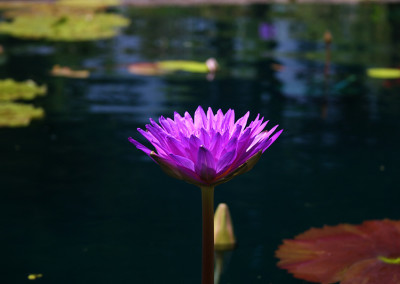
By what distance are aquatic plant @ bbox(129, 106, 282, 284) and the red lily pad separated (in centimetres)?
58

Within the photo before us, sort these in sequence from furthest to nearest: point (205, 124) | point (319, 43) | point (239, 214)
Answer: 1. point (319, 43)
2. point (239, 214)
3. point (205, 124)

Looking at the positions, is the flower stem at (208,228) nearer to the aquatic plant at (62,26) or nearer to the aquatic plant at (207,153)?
the aquatic plant at (207,153)

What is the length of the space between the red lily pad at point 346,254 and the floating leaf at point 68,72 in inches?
101

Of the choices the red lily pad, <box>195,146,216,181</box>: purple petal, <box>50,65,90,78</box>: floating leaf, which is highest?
<box>50,65,90,78</box>: floating leaf

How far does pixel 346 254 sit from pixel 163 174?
3.02 ft

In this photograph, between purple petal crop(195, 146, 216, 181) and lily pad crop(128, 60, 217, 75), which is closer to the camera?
purple petal crop(195, 146, 216, 181)

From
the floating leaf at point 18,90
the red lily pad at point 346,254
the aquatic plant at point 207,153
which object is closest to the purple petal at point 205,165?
the aquatic plant at point 207,153

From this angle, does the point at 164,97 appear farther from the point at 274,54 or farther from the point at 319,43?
the point at 319,43

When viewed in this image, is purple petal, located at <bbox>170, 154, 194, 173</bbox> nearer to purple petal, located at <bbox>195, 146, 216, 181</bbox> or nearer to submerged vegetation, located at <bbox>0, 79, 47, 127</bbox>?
purple petal, located at <bbox>195, 146, 216, 181</bbox>

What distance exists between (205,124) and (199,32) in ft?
15.8

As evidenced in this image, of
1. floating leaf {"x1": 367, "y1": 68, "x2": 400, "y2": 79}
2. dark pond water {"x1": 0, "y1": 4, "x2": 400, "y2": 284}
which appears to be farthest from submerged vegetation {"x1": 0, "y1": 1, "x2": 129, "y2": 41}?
floating leaf {"x1": 367, "y1": 68, "x2": 400, "y2": 79}

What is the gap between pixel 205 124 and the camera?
1095 millimetres

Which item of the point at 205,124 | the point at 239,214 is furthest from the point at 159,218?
the point at 205,124

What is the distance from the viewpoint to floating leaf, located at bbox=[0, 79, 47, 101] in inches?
138
